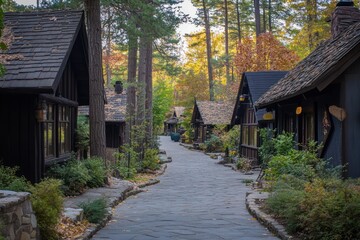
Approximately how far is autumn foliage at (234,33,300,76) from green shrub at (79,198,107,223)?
2902 cm

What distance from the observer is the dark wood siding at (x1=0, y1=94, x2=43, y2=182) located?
11734 mm

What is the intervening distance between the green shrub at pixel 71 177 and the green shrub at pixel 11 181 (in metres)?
1.35

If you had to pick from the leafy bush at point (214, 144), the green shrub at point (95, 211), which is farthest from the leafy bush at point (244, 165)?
the green shrub at point (95, 211)

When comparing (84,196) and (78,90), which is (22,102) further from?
(78,90)

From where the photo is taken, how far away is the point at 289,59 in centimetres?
3591

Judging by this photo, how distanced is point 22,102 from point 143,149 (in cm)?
1302

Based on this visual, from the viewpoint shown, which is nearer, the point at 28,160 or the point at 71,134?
the point at 28,160

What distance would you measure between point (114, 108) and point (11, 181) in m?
17.7

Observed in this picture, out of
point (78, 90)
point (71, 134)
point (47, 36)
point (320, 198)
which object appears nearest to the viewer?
point (320, 198)

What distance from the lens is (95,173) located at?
560 inches

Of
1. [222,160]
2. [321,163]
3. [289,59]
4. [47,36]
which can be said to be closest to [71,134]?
[47,36]

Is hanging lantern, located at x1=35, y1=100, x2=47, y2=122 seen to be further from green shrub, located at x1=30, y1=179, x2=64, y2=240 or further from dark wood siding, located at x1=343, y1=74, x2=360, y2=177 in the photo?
dark wood siding, located at x1=343, y1=74, x2=360, y2=177

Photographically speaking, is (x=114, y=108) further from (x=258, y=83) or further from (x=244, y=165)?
(x=258, y=83)

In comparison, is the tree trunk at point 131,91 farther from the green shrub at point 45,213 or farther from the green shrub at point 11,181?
the green shrub at point 45,213
